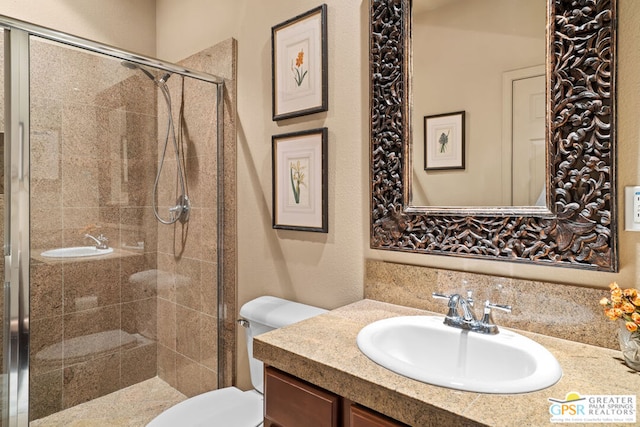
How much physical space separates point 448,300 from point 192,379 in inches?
59.1

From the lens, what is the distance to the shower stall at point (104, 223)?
4.70 ft

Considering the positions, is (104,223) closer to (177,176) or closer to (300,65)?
(177,176)

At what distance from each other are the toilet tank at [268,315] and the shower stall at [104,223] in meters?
0.41

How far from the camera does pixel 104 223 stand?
1762 millimetres

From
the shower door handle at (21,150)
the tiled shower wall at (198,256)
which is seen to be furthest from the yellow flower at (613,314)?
the shower door handle at (21,150)

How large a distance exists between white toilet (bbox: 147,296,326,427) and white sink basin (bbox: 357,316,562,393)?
17.7 inches

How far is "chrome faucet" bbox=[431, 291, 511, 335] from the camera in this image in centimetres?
110

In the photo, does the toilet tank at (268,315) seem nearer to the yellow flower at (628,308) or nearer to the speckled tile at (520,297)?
the speckled tile at (520,297)

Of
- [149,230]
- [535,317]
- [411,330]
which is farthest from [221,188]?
[535,317]

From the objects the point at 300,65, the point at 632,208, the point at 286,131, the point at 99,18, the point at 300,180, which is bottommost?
the point at 632,208

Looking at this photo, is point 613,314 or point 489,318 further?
point 489,318

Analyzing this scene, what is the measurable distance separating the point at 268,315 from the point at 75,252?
92 cm

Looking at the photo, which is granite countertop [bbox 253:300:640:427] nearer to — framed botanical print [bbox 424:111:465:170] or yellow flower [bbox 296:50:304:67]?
framed botanical print [bbox 424:111:465:170]

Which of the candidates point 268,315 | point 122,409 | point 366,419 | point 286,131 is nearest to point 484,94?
point 286,131
